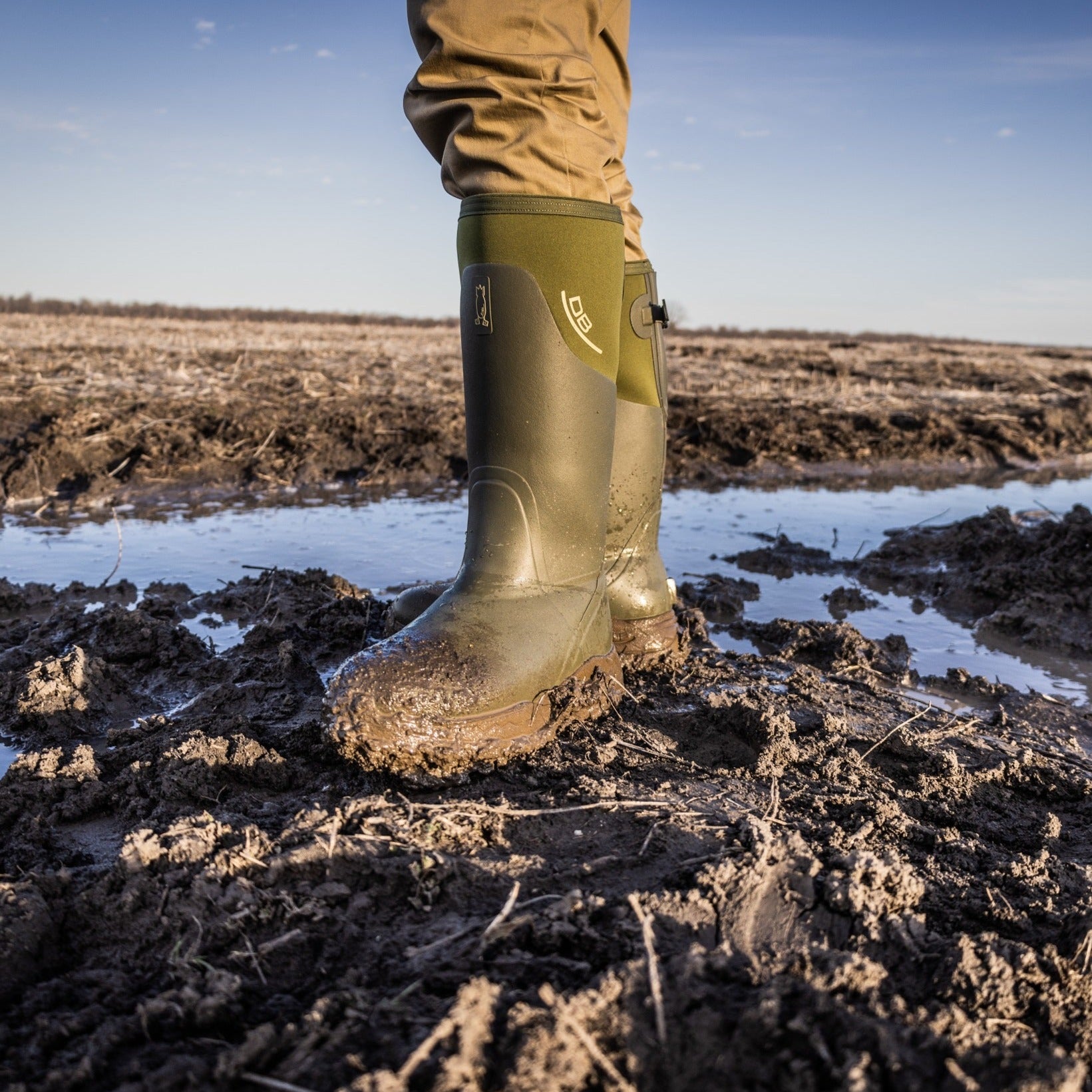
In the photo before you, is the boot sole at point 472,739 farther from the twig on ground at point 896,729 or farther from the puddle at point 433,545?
the puddle at point 433,545

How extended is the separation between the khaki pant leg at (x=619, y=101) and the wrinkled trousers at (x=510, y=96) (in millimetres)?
325

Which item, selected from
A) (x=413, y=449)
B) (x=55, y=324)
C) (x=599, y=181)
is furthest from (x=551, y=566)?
(x=55, y=324)

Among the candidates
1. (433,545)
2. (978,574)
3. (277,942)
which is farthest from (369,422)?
(277,942)

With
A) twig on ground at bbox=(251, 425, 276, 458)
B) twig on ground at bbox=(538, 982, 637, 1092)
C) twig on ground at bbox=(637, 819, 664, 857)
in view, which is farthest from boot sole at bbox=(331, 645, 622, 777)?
twig on ground at bbox=(251, 425, 276, 458)

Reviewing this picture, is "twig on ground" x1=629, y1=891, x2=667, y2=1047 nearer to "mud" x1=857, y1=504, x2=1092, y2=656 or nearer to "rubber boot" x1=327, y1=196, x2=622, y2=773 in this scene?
"rubber boot" x1=327, y1=196, x2=622, y2=773

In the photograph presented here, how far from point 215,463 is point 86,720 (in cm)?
348

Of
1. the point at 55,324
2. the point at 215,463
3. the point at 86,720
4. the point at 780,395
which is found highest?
the point at 55,324

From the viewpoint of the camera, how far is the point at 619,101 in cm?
229

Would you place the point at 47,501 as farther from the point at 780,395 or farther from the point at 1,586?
the point at 780,395

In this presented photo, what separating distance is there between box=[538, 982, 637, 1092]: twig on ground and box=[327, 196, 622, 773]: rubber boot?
729mm

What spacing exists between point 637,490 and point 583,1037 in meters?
1.52

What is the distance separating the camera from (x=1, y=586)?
9.64ft

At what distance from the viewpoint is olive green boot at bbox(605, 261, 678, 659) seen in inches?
84.9

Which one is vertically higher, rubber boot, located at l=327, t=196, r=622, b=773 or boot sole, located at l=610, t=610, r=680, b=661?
rubber boot, located at l=327, t=196, r=622, b=773
